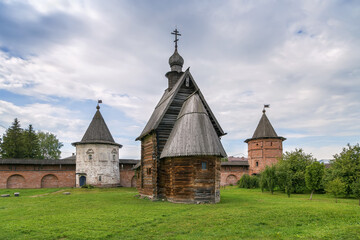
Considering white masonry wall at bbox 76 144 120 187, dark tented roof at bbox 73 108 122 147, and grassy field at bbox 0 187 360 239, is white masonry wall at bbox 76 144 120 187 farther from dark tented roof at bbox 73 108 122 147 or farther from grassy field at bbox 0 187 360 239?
grassy field at bbox 0 187 360 239

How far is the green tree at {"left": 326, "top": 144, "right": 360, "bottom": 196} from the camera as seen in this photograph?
21.0 metres

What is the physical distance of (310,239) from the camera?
7383 millimetres

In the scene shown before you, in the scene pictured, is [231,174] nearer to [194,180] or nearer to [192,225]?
[194,180]

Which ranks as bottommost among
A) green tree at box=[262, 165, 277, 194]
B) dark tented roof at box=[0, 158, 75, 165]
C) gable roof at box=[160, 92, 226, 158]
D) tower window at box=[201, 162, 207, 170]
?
green tree at box=[262, 165, 277, 194]

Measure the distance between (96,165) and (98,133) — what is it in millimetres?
4114

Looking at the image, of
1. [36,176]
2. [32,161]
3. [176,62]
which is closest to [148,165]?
[176,62]

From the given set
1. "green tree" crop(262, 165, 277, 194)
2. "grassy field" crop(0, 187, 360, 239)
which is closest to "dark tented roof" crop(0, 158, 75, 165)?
"grassy field" crop(0, 187, 360, 239)

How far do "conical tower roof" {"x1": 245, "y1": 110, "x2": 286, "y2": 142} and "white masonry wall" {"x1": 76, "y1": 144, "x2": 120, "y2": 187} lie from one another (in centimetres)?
2144

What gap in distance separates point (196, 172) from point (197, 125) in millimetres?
2759

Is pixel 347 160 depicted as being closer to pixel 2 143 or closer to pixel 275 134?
pixel 275 134

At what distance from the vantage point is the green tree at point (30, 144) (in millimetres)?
43509

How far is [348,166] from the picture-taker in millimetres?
21266

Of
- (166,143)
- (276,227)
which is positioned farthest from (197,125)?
(276,227)

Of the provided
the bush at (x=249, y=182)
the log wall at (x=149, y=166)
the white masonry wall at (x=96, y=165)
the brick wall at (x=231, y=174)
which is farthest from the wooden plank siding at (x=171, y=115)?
the brick wall at (x=231, y=174)
